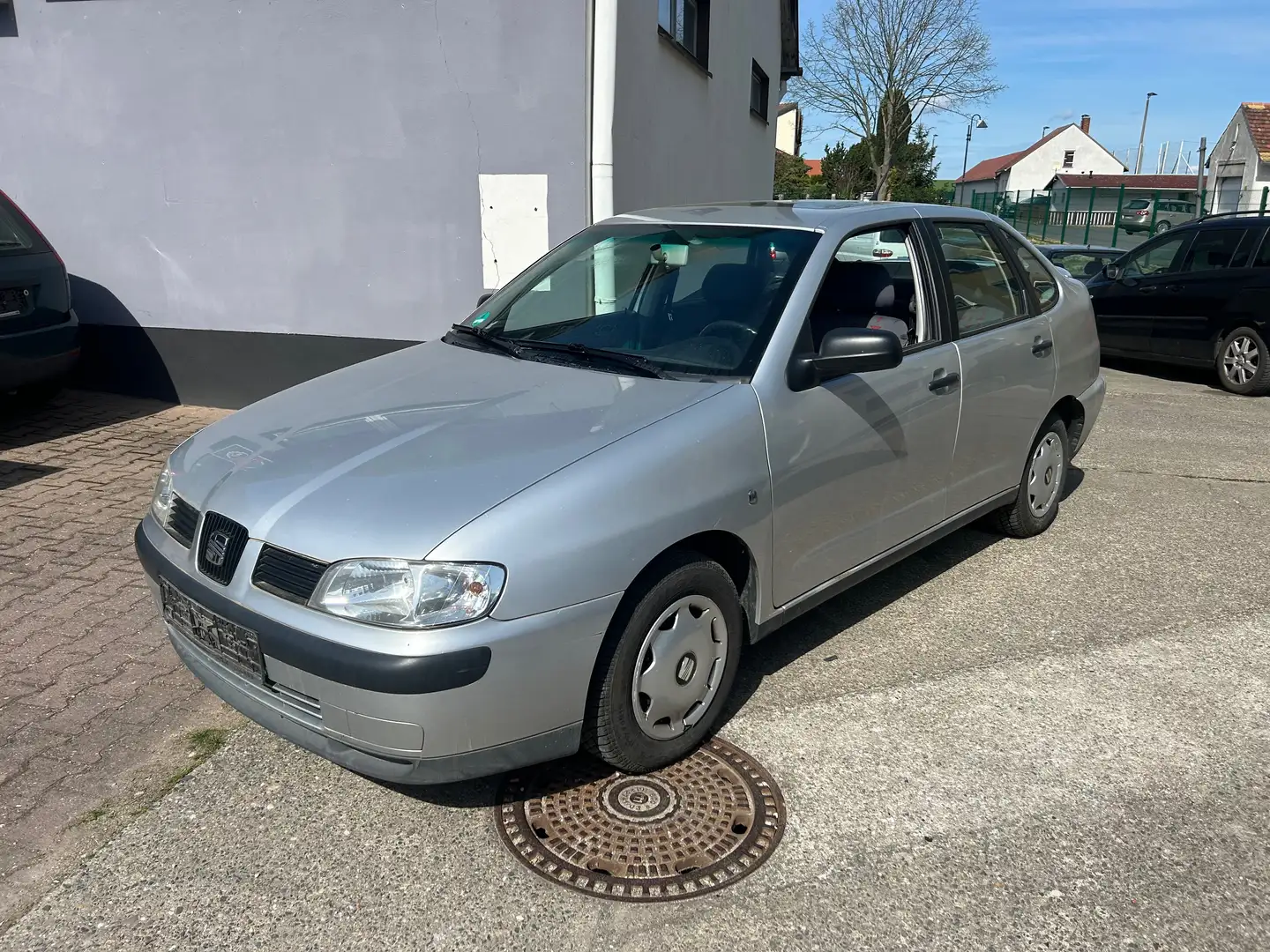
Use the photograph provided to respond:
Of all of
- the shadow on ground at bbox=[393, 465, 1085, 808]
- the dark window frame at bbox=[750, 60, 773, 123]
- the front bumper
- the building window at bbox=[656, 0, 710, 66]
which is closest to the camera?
the front bumper

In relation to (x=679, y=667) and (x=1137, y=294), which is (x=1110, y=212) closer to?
(x=1137, y=294)

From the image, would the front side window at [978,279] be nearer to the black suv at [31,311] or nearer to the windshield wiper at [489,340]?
the windshield wiper at [489,340]

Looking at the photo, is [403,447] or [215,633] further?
[403,447]

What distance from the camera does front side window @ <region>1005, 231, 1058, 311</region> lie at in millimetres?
4980

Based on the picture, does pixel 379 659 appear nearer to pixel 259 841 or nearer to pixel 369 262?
pixel 259 841

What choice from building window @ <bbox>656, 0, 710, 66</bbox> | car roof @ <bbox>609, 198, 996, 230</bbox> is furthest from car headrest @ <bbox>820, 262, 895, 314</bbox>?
building window @ <bbox>656, 0, 710, 66</bbox>

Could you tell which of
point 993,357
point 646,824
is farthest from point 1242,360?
point 646,824

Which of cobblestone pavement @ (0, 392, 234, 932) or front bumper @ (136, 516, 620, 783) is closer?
front bumper @ (136, 516, 620, 783)

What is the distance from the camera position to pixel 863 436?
Result: 3621mm

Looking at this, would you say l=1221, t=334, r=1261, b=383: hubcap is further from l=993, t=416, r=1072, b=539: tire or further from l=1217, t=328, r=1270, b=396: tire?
l=993, t=416, r=1072, b=539: tire

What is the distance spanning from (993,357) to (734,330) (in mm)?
1549

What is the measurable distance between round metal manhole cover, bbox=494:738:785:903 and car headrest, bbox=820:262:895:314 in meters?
1.84

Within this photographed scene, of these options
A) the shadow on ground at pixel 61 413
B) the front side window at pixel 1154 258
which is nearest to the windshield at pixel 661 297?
the shadow on ground at pixel 61 413

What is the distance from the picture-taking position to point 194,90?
287 inches
